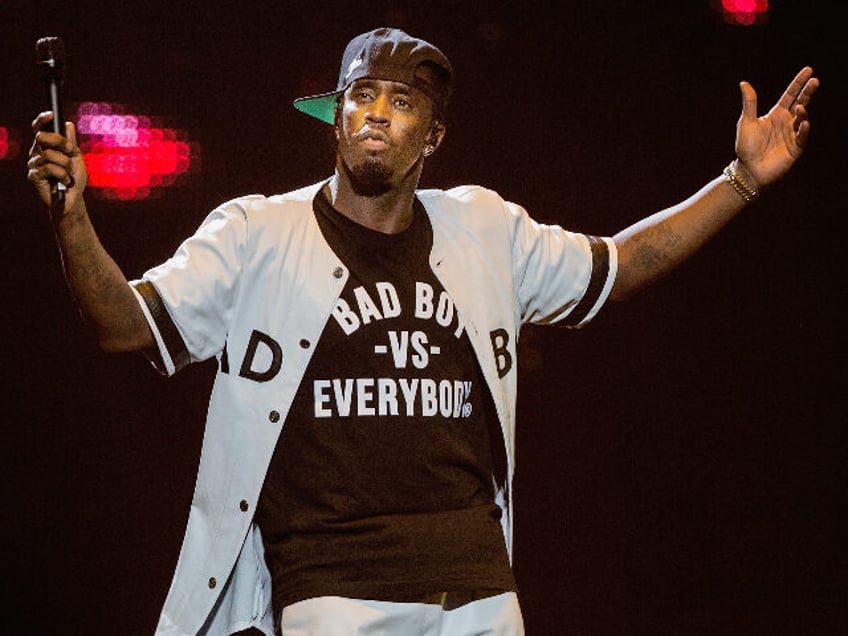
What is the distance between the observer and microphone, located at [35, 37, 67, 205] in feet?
7.44

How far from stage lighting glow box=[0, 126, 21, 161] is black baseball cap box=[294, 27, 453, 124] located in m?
1.65

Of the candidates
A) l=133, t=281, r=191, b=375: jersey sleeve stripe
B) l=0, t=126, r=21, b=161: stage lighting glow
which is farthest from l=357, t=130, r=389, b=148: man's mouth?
l=0, t=126, r=21, b=161: stage lighting glow

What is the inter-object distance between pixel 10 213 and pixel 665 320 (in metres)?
2.33

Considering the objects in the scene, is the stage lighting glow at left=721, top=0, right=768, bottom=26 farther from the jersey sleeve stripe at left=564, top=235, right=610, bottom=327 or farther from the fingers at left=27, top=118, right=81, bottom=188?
the fingers at left=27, top=118, right=81, bottom=188

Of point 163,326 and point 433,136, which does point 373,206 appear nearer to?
point 433,136

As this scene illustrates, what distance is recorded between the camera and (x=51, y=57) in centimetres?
229

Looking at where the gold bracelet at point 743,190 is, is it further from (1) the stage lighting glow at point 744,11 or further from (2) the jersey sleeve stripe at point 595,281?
(1) the stage lighting glow at point 744,11

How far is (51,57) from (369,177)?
2.47 ft

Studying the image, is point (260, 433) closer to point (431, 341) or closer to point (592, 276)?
point (431, 341)

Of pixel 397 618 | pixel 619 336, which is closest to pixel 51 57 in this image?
pixel 397 618

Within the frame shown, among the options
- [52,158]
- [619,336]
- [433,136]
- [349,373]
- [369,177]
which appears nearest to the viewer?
[52,158]

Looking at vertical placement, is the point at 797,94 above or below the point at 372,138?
above

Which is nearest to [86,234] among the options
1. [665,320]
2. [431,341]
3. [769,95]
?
[431,341]

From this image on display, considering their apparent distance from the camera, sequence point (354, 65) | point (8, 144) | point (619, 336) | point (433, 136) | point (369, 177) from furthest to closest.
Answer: point (619, 336), point (8, 144), point (433, 136), point (354, 65), point (369, 177)
